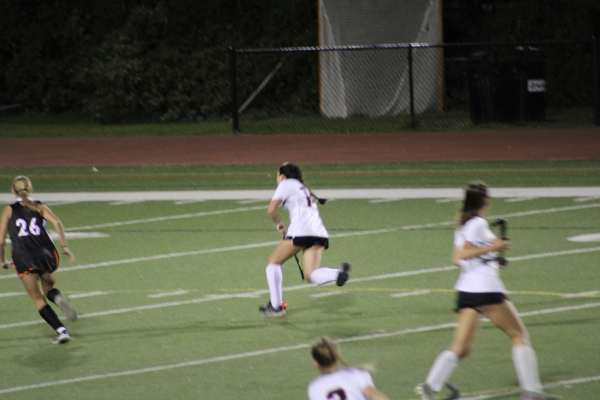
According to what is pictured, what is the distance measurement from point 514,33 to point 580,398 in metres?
27.5

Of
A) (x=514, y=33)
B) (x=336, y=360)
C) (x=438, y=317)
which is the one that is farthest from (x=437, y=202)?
(x=514, y=33)

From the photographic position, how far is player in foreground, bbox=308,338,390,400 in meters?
4.15

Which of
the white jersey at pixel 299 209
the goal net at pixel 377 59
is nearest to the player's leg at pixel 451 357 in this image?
the white jersey at pixel 299 209

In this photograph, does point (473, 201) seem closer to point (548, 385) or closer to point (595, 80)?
point (548, 385)

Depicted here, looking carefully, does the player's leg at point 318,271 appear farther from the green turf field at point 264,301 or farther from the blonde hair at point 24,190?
the blonde hair at point 24,190

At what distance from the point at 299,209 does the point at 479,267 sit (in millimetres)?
2894

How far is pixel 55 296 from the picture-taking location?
8.34m

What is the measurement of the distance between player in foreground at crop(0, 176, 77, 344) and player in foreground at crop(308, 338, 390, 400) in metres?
4.54

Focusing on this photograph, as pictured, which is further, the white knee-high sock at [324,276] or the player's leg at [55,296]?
the white knee-high sock at [324,276]

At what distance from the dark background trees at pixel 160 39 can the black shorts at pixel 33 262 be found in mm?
24597

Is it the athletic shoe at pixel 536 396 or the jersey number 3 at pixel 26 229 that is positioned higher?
the jersey number 3 at pixel 26 229

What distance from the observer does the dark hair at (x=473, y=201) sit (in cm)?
627

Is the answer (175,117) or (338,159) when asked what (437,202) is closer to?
(338,159)

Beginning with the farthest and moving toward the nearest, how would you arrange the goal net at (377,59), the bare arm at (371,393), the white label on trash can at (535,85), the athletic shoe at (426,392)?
the goal net at (377,59)
the white label on trash can at (535,85)
the athletic shoe at (426,392)
the bare arm at (371,393)
